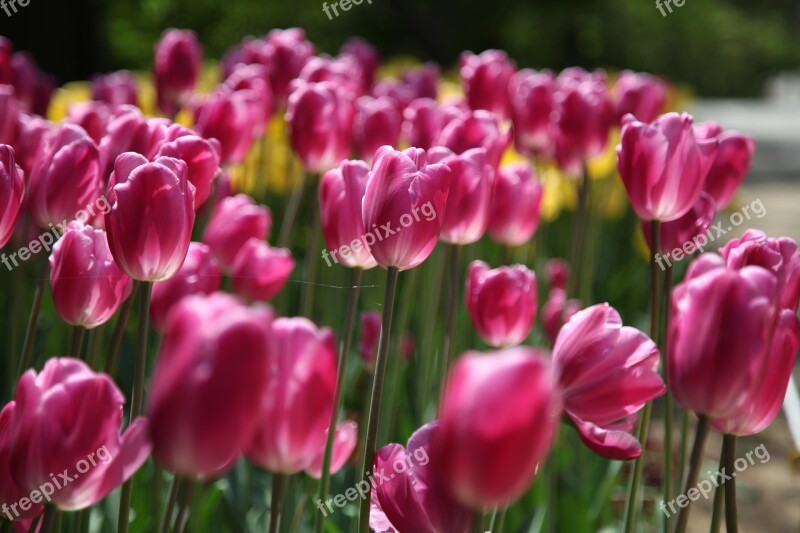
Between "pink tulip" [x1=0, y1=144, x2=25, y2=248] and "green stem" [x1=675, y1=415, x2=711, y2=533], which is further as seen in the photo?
"pink tulip" [x1=0, y1=144, x2=25, y2=248]

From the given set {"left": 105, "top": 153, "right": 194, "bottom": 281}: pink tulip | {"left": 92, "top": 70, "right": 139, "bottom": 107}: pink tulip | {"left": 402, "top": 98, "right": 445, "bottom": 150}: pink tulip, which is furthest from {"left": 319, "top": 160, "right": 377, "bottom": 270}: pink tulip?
{"left": 92, "top": 70, "right": 139, "bottom": 107}: pink tulip

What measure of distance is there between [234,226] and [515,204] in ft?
1.83

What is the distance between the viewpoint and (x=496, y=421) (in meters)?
0.51

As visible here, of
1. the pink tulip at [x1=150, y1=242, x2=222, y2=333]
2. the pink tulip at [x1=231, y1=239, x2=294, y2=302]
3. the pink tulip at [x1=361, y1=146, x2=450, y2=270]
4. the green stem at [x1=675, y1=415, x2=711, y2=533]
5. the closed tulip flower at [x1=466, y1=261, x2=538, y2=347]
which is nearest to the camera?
the green stem at [x1=675, y1=415, x2=711, y2=533]

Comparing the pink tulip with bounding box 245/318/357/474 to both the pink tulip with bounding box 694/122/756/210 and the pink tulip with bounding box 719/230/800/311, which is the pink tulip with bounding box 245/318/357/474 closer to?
the pink tulip with bounding box 719/230/800/311

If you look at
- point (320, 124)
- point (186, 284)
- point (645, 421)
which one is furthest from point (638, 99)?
point (186, 284)

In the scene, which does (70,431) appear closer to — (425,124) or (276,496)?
(276,496)

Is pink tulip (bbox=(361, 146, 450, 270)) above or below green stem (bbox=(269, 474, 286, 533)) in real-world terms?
above

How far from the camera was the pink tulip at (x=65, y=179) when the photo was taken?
1168mm

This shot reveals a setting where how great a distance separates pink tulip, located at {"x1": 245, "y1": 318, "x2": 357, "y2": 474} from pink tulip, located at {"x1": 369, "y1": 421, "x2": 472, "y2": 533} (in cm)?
13

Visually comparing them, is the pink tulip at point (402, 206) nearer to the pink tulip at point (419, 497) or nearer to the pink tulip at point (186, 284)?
the pink tulip at point (419, 497)

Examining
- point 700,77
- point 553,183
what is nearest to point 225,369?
point 553,183

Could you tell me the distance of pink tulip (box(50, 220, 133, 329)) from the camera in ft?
3.29

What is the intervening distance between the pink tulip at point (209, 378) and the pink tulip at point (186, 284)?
69 centimetres
